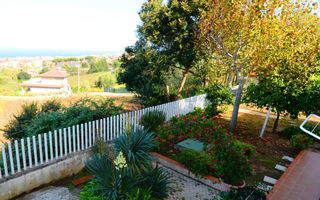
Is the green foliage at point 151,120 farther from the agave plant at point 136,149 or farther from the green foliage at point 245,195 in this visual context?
the green foliage at point 245,195

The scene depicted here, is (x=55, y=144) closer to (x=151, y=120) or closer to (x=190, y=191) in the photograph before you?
(x=151, y=120)

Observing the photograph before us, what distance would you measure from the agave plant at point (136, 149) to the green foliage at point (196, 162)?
2.74 ft

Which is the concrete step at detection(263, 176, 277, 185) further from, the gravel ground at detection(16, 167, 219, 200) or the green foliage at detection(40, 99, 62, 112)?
the green foliage at detection(40, 99, 62, 112)

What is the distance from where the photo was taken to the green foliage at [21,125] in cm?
594

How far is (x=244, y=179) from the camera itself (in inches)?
166

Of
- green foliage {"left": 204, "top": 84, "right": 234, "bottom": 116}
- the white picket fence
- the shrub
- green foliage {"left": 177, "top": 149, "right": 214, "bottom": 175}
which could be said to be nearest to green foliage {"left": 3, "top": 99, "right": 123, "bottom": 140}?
the white picket fence

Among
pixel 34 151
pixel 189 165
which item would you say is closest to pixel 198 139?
pixel 189 165

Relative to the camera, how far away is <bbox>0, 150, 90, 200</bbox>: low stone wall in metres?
3.80

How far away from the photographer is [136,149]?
4656 millimetres

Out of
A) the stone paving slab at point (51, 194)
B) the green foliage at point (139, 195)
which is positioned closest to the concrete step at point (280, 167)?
the green foliage at point (139, 195)

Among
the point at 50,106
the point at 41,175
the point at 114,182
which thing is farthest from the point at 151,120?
the point at 50,106

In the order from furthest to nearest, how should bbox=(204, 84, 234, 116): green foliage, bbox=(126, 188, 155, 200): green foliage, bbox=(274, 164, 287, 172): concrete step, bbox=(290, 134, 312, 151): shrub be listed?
bbox=(204, 84, 234, 116): green foliage → bbox=(290, 134, 312, 151): shrub → bbox=(274, 164, 287, 172): concrete step → bbox=(126, 188, 155, 200): green foliage

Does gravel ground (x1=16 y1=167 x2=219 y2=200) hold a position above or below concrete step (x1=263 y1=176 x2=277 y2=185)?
below

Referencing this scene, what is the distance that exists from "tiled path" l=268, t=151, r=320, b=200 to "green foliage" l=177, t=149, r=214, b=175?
130 cm
